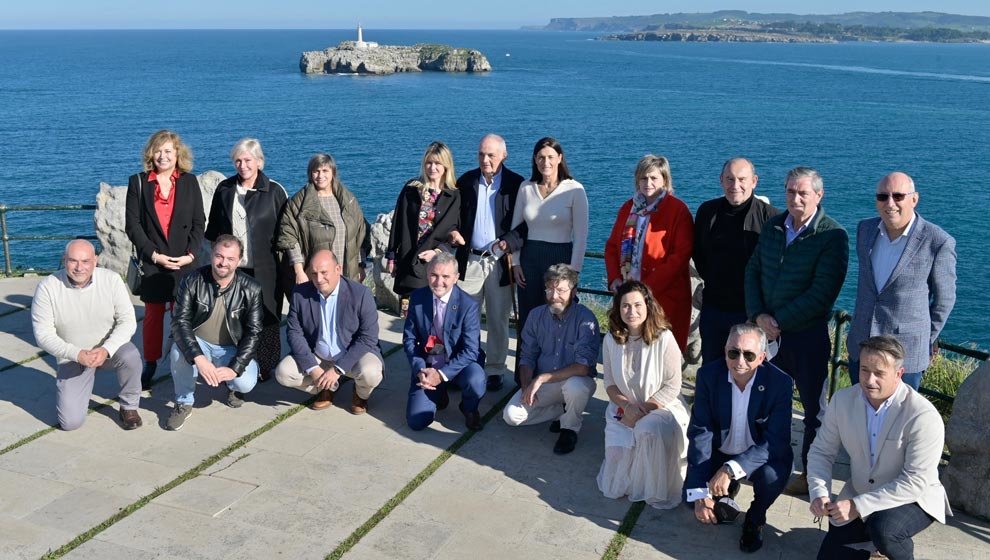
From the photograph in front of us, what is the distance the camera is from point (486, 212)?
700 cm

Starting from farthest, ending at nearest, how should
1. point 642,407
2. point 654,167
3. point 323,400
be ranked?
point 323,400
point 654,167
point 642,407

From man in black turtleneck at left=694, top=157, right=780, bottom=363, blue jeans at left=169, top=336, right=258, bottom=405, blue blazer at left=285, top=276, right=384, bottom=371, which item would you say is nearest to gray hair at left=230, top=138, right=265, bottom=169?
blue blazer at left=285, top=276, right=384, bottom=371

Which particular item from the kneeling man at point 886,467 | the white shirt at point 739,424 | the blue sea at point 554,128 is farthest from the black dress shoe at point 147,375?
the blue sea at point 554,128

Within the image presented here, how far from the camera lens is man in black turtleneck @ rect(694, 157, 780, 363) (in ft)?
19.2

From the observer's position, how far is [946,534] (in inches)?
200

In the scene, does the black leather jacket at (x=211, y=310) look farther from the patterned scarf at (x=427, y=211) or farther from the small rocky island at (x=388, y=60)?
the small rocky island at (x=388, y=60)

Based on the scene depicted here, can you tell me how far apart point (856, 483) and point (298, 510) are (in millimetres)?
3057

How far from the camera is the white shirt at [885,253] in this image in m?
5.16

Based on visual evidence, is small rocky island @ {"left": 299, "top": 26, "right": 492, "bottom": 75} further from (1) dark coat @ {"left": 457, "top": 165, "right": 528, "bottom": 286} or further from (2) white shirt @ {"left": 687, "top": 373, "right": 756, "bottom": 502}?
(2) white shirt @ {"left": 687, "top": 373, "right": 756, "bottom": 502}

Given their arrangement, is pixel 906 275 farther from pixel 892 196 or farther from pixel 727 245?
pixel 727 245

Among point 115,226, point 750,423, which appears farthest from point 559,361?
point 115,226

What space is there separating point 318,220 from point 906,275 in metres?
4.08

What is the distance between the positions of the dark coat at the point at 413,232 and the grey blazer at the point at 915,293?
3.00 m

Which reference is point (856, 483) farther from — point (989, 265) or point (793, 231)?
point (989, 265)
